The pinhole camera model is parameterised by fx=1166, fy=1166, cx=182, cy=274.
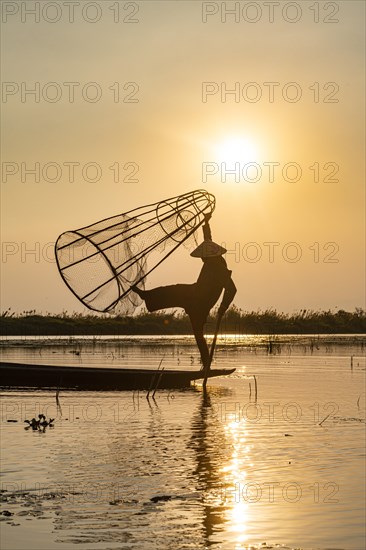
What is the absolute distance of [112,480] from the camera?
14.0 meters

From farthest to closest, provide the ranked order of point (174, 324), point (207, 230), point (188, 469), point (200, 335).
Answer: point (174, 324)
point (200, 335)
point (207, 230)
point (188, 469)

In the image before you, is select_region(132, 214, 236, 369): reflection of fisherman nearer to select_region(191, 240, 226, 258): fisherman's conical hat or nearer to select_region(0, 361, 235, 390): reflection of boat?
select_region(191, 240, 226, 258): fisherman's conical hat

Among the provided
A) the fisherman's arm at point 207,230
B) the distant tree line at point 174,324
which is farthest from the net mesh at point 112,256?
the distant tree line at point 174,324

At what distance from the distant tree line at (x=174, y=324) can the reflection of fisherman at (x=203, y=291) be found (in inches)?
1607

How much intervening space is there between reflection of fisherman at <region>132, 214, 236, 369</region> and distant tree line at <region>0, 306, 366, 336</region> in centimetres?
4081

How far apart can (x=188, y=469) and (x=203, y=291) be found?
10.8 meters

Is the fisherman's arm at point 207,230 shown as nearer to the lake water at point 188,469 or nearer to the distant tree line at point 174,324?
the lake water at point 188,469

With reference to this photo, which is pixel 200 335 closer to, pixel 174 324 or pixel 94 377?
pixel 94 377

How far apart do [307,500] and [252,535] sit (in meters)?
1.83

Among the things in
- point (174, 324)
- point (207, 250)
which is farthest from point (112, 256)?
point (174, 324)

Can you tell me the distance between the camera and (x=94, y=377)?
2641cm

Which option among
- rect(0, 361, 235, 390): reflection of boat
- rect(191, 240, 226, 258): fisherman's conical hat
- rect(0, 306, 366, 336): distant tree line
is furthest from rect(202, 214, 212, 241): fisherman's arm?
rect(0, 306, 366, 336): distant tree line

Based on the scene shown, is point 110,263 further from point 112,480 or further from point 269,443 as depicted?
point 112,480

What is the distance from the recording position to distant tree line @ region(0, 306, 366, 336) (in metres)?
67.8
